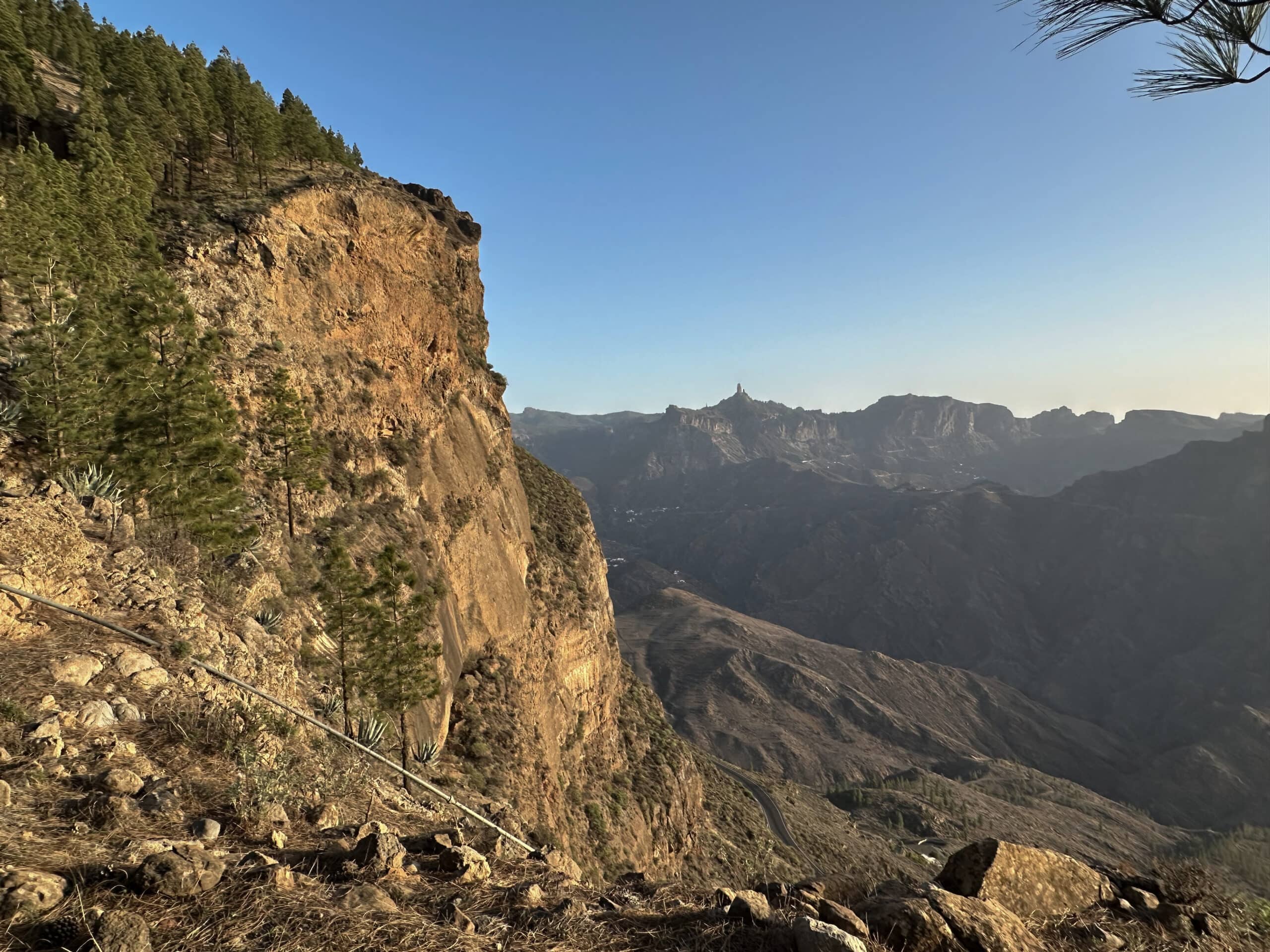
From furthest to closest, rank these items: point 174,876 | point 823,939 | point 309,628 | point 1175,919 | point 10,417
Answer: point 309,628 < point 10,417 < point 1175,919 < point 823,939 < point 174,876

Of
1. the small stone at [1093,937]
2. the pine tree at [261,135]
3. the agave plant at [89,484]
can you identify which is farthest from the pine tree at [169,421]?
the pine tree at [261,135]

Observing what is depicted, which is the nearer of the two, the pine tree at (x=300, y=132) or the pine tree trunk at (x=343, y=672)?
the pine tree trunk at (x=343, y=672)

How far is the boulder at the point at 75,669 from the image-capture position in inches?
253

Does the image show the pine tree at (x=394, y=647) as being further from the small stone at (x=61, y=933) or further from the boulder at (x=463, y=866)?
the small stone at (x=61, y=933)

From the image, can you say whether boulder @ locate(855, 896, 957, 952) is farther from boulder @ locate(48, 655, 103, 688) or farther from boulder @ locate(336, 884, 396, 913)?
boulder @ locate(48, 655, 103, 688)

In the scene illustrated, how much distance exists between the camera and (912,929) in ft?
14.4

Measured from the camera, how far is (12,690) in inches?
231

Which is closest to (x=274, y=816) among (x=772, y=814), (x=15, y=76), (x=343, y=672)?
(x=343, y=672)

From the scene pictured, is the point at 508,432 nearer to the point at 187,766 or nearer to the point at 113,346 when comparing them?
the point at 113,346

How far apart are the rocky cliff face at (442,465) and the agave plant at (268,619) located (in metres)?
8.81

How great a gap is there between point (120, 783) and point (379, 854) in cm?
234

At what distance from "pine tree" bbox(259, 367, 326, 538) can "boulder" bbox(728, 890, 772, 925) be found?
79.4ft

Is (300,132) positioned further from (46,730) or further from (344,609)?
(46,730)

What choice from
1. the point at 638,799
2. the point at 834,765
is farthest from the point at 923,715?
the point at 638,799
